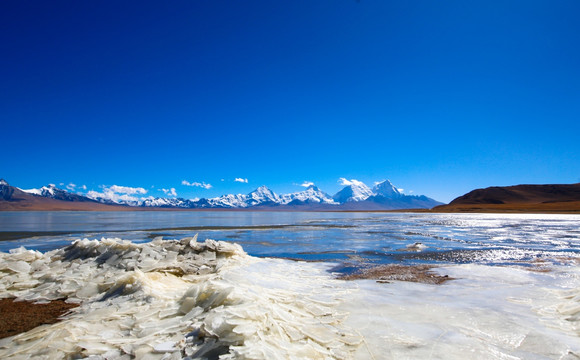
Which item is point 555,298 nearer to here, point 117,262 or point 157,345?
point 157,345

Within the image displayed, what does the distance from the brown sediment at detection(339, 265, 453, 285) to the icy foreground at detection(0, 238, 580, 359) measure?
54cm

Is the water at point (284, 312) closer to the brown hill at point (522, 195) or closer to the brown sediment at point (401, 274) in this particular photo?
the brown sediment at point (401, 274)

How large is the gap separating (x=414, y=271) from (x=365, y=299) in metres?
4.64

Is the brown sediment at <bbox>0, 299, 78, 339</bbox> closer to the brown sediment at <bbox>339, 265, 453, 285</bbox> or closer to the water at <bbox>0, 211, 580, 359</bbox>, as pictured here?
the water at <bbox>0, 211, 580, 359</bbox>

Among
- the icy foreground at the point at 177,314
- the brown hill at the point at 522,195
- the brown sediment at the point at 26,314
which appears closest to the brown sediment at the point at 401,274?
the icy foreground at the point at 177,314

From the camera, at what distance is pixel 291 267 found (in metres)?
11.5

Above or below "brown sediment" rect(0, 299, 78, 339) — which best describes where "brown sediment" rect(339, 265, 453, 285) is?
below

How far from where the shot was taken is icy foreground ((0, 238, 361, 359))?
12.6 feet

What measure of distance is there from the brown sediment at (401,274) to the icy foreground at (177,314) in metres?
1.40

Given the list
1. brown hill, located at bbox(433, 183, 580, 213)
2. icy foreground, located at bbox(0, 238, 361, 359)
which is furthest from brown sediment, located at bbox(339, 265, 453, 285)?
brown hill, located at bbox(433, 183, 580, 213)

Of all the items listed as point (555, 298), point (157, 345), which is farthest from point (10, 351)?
point (555, 298)

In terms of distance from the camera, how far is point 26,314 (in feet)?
19.8

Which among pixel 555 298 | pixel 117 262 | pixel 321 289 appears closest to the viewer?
pixel 555 298

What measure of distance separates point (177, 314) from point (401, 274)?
7.48m
